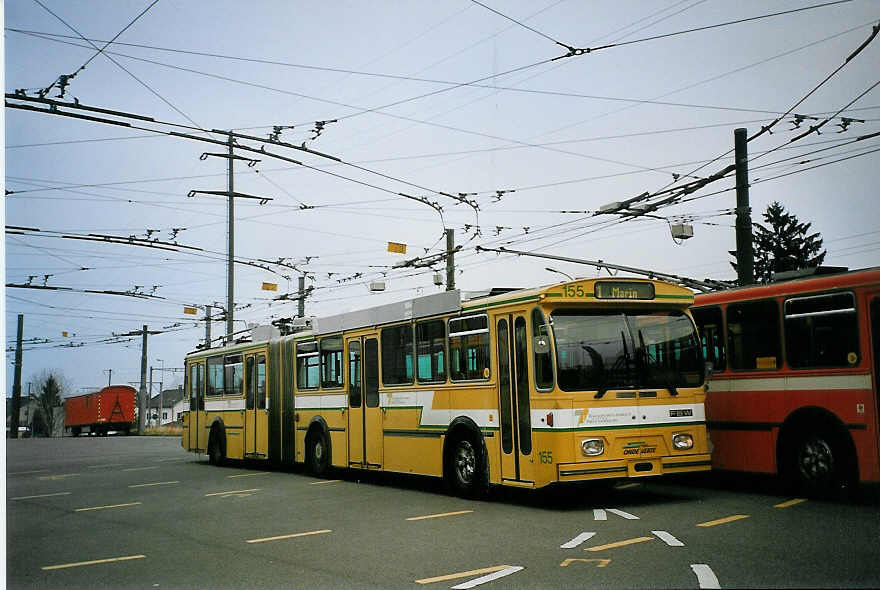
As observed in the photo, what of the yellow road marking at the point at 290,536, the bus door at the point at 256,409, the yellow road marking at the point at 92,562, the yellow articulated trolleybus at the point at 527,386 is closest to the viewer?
the yellow road marking at the point at 92,562

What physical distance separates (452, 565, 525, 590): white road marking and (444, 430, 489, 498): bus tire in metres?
4.67

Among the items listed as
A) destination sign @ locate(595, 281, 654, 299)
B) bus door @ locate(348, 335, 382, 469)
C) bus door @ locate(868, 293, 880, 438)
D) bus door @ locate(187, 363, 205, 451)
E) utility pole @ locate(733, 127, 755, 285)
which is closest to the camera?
bus door @ locate(868, 293, 880, 438)

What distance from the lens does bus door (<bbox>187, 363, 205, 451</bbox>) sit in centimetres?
2355

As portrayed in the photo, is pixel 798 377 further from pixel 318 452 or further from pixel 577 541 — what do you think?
pixel 318 452

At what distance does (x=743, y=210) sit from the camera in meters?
14.9

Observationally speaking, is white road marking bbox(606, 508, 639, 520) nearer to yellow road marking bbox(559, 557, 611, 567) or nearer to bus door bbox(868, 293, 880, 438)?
yellow road marking bbox(559, 557, 611, 567)

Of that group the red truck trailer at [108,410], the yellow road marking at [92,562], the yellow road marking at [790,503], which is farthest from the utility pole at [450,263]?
the red truck trailer at [108,410]

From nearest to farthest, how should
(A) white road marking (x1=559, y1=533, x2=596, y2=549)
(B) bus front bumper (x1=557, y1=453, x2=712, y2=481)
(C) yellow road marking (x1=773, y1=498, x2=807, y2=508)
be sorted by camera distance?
1. (A) white road marking (x1=559, y1=533, x2=596, y2=549)
2. (C) yellow road marking (x1=773, y1=498, x2=807, y2=508)
3. (B) bus front bumper (x1=557, y1=453, x2=712, y2=481)

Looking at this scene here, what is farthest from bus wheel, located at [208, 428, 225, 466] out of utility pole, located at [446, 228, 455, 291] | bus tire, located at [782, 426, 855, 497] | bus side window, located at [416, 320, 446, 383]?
bus tire, located at [782, 426, 855, 497]

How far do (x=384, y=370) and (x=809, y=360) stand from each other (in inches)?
265

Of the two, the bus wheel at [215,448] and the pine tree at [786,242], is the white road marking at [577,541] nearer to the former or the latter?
the pine tree at [786,242]

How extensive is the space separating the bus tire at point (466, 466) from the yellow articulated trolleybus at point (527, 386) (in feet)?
0.07

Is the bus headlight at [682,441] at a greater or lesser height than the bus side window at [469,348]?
lesser

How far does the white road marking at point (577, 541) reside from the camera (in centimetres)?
862
